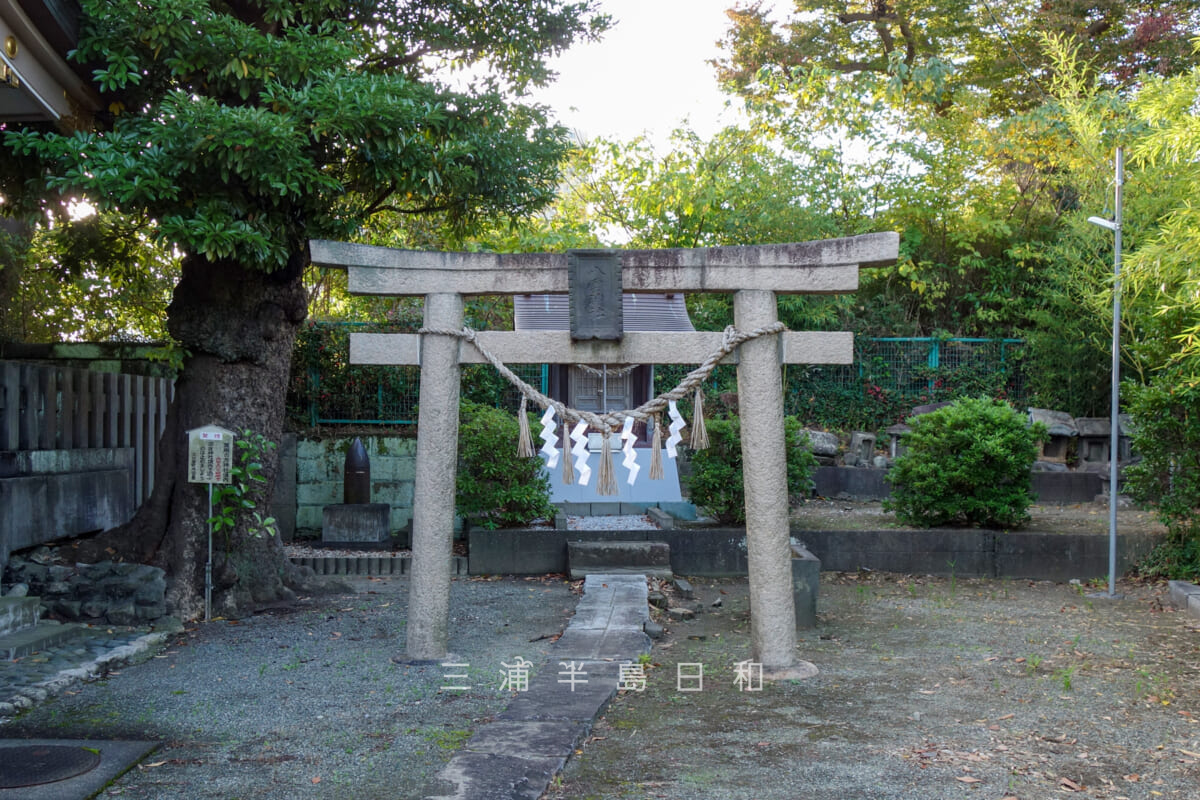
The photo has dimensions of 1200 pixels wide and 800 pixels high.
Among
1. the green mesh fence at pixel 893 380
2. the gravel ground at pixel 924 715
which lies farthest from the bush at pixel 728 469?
the green mesh fence at pixel 893 380

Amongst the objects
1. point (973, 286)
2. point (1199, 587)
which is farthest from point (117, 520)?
point (973, 286)

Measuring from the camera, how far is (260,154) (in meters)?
6.36

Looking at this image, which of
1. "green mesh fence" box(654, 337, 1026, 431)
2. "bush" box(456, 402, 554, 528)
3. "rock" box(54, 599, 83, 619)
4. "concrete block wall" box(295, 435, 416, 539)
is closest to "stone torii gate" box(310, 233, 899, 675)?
"rock" box(54, 599, 83, 619)

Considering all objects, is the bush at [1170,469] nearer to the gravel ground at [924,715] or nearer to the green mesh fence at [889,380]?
the gravel ground at [924,715]

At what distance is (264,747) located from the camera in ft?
15.0

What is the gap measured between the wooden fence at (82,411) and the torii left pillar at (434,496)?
362cm

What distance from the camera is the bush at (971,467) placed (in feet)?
32.7

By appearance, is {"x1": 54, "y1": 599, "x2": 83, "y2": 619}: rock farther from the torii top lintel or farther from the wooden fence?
the torii top lintel

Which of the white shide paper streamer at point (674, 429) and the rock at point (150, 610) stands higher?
the white shide paper streamer at point (674, 429)

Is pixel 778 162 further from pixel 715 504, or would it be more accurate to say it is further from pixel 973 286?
pixel 715 504

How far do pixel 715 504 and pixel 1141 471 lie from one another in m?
4.31

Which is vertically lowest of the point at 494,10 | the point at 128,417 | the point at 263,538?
the point at 263,538

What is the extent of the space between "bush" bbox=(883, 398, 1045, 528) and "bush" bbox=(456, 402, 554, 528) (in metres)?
4.10

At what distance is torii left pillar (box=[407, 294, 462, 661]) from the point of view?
6.20 m
